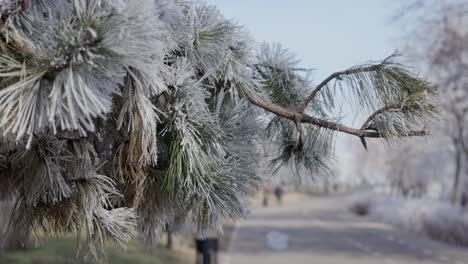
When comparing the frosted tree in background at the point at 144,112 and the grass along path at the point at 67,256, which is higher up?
the frosted tree in background at the point at 144,112

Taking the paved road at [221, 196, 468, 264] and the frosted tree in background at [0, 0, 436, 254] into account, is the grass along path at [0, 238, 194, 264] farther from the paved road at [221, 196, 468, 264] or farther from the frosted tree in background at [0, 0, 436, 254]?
the frosted tree in background at [0, 0, 436, 254]

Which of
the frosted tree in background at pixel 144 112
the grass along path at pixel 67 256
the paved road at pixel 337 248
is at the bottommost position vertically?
the paved road at pixel 337 248

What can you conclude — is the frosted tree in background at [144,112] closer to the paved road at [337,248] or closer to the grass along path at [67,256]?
the grass along path at [67,256]

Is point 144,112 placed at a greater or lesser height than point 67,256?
greater

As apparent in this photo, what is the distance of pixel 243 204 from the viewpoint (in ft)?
9.10

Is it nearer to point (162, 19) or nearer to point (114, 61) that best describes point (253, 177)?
point (162, 19)

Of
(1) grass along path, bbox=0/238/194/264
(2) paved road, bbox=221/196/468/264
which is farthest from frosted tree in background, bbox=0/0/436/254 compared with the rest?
(2) paved road, bbox=221/196/468/264

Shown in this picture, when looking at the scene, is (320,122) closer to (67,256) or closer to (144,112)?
(144,112)

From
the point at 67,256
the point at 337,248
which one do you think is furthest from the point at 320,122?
the point at 337,248

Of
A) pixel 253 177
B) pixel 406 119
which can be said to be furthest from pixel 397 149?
pixel 253 177

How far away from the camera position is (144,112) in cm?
222

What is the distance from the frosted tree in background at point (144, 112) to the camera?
188 centimetres

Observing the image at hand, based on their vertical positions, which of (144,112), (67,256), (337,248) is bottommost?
(337,248)

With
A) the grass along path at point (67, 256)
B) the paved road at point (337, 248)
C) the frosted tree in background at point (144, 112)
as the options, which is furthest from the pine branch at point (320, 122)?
the paved road at point (337, 248)
